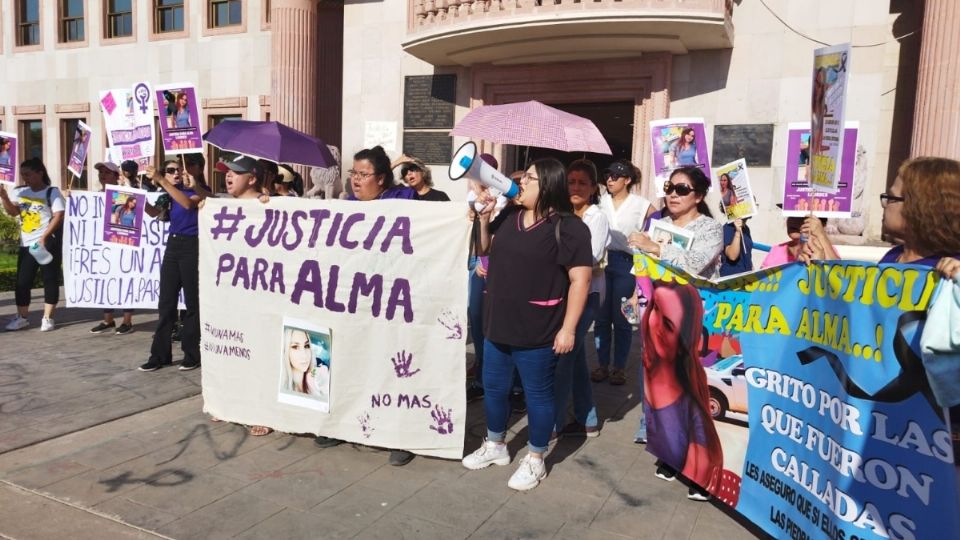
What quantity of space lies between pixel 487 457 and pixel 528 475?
328mm

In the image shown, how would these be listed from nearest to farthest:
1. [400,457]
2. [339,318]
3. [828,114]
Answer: [828,114], [400,457], [339,318]

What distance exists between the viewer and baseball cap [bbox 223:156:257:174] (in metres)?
4.64

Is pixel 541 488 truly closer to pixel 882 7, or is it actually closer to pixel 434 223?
pixel 434 223

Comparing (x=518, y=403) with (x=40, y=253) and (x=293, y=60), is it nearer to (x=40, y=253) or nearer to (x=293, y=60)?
(x=40, y=253)

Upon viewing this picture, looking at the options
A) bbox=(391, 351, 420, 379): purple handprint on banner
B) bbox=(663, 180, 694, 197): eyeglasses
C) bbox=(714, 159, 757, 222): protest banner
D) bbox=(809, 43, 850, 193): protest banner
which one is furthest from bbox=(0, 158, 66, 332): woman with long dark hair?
bbox=(809, 43, 850, 193): protest banner

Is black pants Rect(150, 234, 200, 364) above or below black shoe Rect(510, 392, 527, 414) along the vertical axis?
above

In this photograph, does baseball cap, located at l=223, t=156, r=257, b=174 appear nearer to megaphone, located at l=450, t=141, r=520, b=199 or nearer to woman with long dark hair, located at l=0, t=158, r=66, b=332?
Result: megaphone, located at l=450, t=141, r=520, b=199

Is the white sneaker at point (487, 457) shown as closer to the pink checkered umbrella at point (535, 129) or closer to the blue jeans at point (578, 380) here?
the blue jeans at point (578, 380)

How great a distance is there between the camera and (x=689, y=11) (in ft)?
29.1

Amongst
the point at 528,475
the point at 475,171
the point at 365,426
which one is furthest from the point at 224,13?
the point at 528,475

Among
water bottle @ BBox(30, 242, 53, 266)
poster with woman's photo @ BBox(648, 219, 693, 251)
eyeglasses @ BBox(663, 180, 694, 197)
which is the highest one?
eyeglasses @ BBox(663, 180, 694, 197)

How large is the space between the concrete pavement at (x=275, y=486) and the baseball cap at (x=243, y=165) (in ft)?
5.74

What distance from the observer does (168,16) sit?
16.4m

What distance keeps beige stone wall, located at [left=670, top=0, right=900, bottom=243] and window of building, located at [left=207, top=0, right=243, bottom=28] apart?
10797 mm
